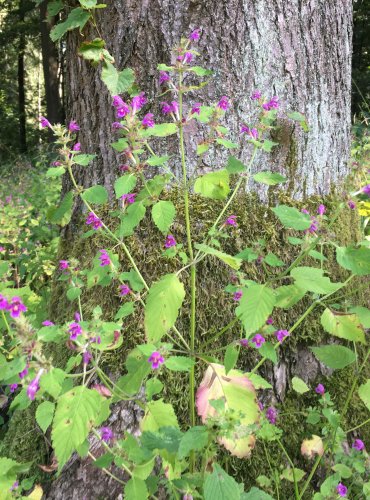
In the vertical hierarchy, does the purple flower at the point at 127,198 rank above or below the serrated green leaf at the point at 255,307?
above

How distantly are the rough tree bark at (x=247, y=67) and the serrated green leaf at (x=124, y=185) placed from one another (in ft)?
2.02

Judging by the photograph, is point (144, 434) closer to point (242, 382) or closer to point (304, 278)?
point (242, 382)

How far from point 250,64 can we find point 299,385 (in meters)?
1.31

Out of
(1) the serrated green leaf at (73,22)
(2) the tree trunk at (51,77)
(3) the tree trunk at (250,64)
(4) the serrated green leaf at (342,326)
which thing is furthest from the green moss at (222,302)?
(2) the tree trunk at (51,77)

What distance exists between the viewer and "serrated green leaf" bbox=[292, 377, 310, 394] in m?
1.72

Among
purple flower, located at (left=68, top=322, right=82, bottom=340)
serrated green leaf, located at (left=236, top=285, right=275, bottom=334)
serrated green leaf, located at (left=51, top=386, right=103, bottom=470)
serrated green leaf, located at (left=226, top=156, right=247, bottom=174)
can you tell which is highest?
serrated green leaf, located at (left=226, top=156, right=247, bottom=174)

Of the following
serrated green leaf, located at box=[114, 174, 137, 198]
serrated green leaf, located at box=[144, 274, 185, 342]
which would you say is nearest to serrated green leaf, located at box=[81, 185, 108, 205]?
serrated green leaf, located at box=[114, 174, 137, 198]

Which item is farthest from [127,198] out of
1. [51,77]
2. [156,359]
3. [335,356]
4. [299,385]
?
[51,77]

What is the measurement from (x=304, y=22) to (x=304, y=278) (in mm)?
1330

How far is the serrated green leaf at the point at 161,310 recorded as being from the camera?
1133mm

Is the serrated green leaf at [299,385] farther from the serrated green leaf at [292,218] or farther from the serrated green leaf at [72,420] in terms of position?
the serrated green leaf at [72,420]

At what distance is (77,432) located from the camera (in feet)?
3.21

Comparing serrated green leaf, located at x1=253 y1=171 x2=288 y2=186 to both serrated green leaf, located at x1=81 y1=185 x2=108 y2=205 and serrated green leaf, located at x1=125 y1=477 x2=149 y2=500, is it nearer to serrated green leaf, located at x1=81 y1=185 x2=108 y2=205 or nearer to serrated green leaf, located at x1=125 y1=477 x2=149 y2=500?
serrated green leaf, located at x1=81 y1=185 x2=108 y2=205

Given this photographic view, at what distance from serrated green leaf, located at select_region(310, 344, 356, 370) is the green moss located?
348 mm
